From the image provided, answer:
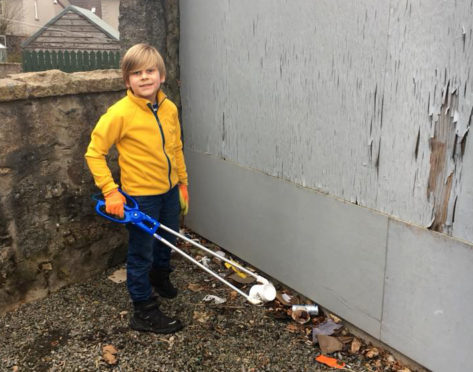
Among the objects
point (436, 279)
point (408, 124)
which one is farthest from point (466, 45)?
point (436, 279)

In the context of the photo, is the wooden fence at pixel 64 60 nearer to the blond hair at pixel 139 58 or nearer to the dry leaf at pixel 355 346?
the blond hair at pixel 139 58

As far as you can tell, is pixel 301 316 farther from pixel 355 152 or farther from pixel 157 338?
pixel 355 152

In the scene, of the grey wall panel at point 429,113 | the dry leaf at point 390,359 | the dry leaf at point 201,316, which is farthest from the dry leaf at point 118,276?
the grey wall panel at point 429,113

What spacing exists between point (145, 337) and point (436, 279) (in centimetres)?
183

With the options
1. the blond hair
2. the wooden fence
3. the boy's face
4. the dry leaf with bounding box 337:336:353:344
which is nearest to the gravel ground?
the dry leaf with bounding box 337:336:353:344

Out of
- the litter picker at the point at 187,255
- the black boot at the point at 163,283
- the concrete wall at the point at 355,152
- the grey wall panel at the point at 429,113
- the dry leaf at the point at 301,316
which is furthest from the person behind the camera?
the black boot at the point at 163,283

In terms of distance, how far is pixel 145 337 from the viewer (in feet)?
10.5

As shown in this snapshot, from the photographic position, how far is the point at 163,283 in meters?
3.70

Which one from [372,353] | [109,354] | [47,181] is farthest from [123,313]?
[372,353]

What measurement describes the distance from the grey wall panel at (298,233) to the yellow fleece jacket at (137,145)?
84 centimetres

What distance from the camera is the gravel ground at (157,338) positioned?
9.77 ft

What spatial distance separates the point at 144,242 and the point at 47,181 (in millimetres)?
888

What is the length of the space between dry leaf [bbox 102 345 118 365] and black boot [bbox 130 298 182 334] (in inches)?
9.1

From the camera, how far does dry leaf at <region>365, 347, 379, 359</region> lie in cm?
303
